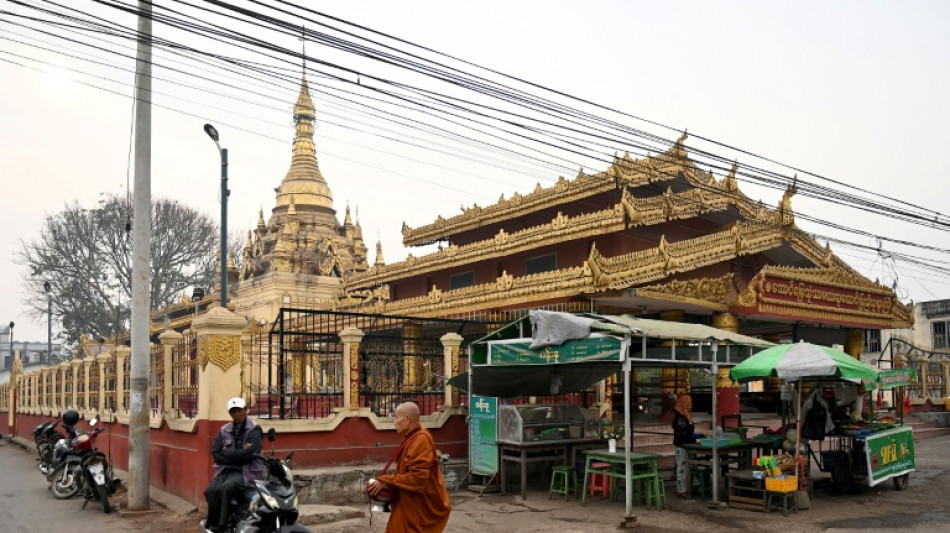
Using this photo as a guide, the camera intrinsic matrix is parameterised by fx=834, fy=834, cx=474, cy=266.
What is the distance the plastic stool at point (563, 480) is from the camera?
40.9 feet

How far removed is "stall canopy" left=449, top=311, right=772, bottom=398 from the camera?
35.4 ft

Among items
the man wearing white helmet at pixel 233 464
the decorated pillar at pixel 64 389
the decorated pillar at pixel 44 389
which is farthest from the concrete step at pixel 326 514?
the decorated pillar at pixel 44 389

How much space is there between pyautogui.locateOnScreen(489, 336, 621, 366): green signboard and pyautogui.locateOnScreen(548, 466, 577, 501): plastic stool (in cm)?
181

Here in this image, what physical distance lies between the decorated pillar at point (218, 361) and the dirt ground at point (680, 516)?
152 cm

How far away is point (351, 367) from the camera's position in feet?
44.2

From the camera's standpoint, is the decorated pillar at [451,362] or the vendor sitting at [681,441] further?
the decorated pillar at [451,362]

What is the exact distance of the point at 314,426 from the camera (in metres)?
12.7

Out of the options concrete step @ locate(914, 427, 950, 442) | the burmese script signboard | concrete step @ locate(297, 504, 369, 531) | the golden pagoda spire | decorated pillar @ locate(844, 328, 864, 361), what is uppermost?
the golden pagoda spire

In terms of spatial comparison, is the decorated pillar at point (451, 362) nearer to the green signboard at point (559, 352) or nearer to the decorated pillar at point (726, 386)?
the green signboard at point (559, 352)

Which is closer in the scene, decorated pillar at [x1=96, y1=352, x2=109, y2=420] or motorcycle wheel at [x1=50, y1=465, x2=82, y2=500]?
motorcycle wheel at [x1=50, y1=465, x2=82, y2=500]

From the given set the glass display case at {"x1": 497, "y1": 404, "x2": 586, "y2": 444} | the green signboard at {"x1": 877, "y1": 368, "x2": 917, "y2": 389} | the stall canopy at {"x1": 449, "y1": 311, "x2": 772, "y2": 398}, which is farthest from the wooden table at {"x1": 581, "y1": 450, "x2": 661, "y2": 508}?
the green signboard at {"x1": 877, "y1": 368, "x2": 917, "y2": 389}

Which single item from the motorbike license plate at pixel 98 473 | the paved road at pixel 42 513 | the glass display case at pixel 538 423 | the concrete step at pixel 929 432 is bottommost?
the concrete step at pixel 929 432

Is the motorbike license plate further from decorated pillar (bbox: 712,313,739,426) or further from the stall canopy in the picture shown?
decorated pillar (bbox: 712,313,739,426)

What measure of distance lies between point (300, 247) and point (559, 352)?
109 ft
